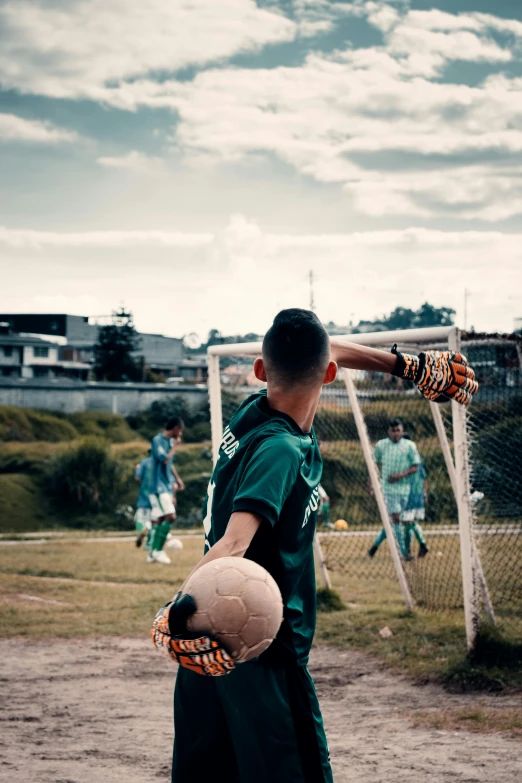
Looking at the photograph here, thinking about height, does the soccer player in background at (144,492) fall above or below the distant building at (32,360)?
below

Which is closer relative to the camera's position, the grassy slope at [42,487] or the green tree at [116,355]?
the grassy slope at [42,487]

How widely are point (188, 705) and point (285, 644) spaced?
1.25 ft

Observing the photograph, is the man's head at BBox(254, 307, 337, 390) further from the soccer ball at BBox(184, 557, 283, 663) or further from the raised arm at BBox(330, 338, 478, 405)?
the raised arm at BBox(330, 338, 478, 405)

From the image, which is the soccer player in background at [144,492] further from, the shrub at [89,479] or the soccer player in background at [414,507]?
the shrub at [89,479]

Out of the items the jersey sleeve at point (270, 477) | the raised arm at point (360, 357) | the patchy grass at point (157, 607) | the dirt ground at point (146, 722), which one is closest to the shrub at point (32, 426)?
the patchy grass at point (157, 607)

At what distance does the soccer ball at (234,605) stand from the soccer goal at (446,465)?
4704mm

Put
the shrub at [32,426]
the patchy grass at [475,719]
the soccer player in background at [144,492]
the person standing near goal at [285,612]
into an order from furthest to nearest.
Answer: the shrub at [32,426]
the soccer player in background at [144,492]
the patchy grass at [475,719]
the person standing near goal at [285,612]

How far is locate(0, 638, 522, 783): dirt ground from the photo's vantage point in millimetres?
4898

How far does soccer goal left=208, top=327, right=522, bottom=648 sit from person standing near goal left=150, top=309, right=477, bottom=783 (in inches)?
168

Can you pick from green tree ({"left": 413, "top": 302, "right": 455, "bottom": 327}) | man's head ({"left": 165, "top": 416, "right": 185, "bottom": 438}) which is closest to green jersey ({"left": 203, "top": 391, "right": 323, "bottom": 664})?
man's head ({"left": 165, "top": 416, "right": 185, "bottom": 438})

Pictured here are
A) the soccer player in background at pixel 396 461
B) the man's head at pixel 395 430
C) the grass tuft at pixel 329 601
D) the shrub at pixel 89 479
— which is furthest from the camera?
the shrub at pixel 89 479

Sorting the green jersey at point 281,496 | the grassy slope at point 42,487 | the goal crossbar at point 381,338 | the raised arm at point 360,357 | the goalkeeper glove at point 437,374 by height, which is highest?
the goal crossbar at point 381,338

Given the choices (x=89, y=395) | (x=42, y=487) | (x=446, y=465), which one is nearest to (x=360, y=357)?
(x=446, y=465)

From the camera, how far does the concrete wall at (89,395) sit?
45.5m
